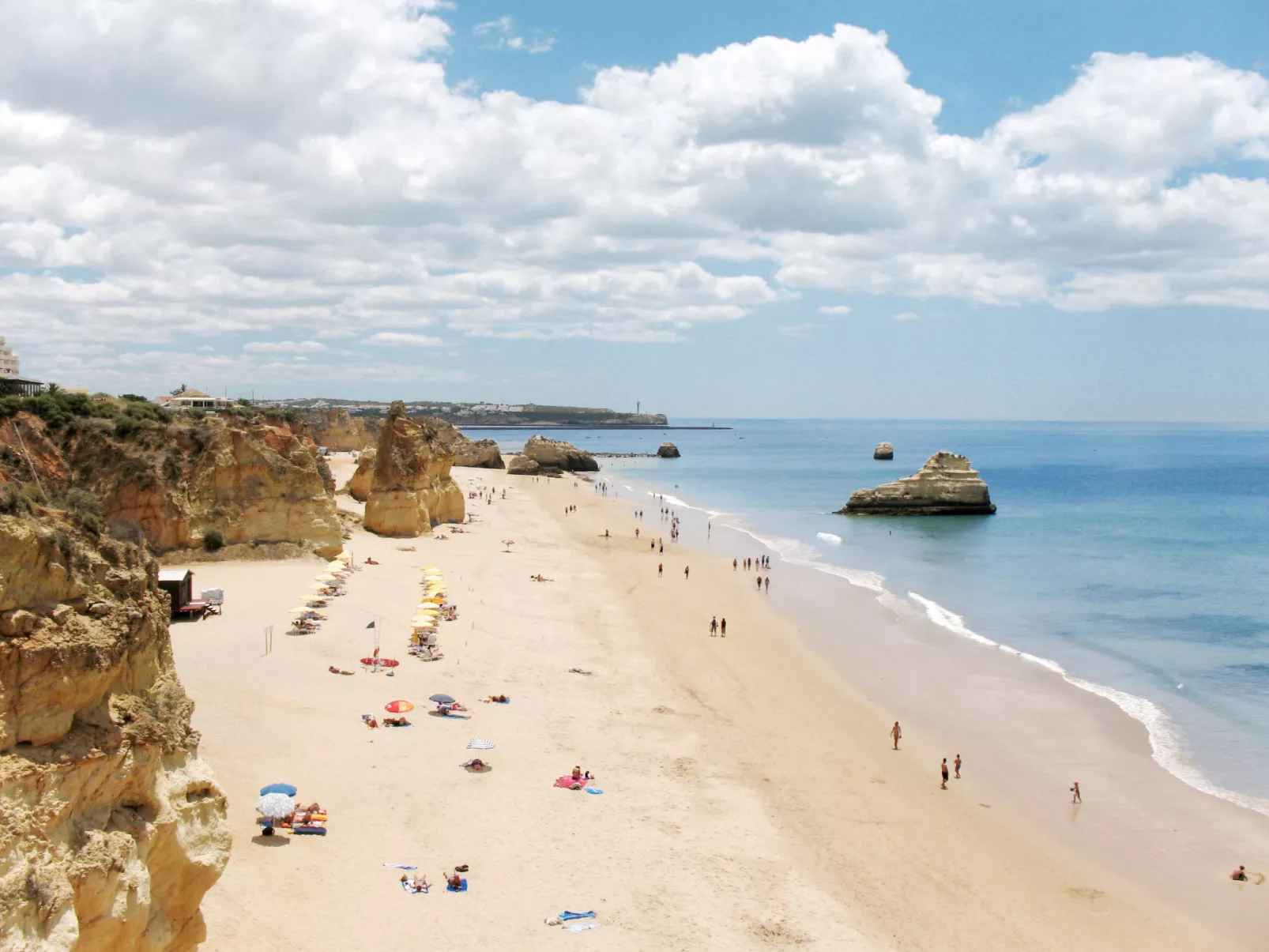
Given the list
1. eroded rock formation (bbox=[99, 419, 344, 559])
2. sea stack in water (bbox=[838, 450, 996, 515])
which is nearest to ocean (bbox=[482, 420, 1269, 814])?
sea stack in water (bbox=[838, 450, 996, 515])

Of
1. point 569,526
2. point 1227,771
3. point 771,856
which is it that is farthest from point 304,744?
point 569,526

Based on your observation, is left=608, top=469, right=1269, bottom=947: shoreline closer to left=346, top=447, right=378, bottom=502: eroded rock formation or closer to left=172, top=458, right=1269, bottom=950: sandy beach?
left=172, top=458, right=1269, bottom=950: sandy beach

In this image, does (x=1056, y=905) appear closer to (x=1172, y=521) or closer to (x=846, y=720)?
(x=846, y=720)

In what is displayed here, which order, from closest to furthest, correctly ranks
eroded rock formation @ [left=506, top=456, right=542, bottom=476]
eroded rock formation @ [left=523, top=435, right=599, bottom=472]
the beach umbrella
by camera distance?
1. the beach umbrella
2. eroded rock formation @ [left=506, top=456, right=542, bottom=476]
3. eroded rock formation @ [left=523, top=435, right=599, bottom=472]

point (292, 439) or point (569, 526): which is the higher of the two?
point (292, 439)

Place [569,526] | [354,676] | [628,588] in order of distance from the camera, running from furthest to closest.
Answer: [569,526] → [628,588] → [354,676]

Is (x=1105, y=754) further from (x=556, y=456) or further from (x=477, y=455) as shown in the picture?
(x=477, y=455)

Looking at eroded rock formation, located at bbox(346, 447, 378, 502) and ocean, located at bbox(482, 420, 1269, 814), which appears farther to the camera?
eroded rock formation, located at bbox(346, 447, 378, 502)
